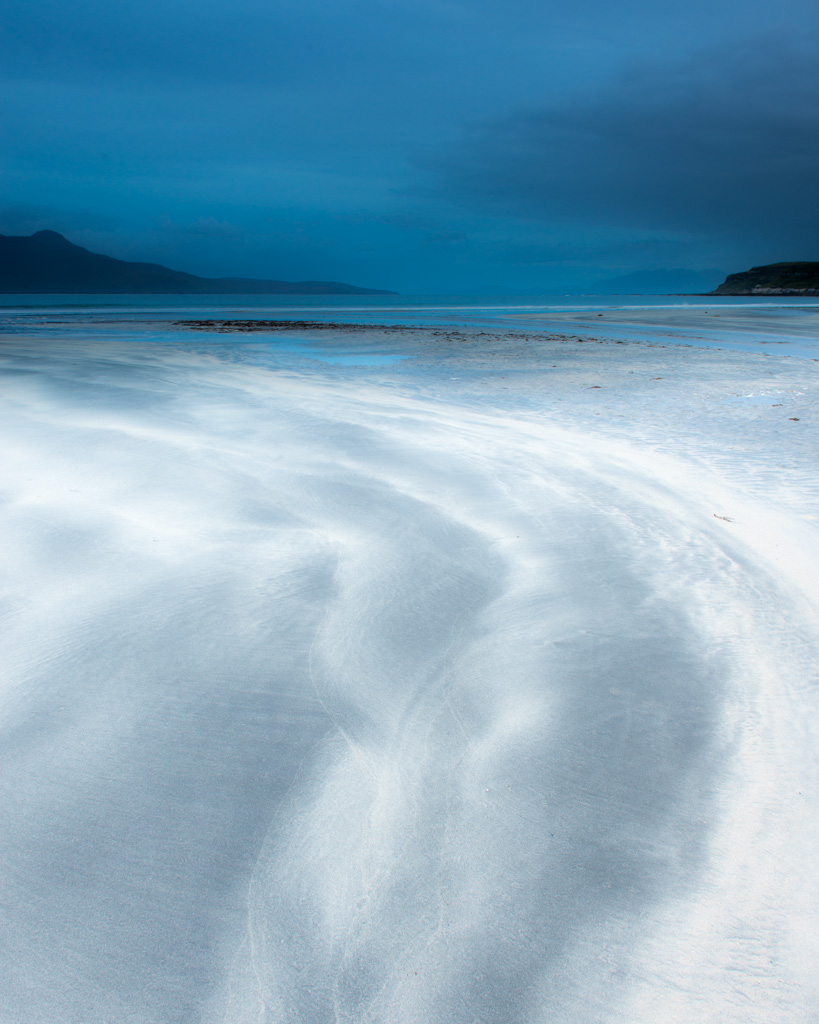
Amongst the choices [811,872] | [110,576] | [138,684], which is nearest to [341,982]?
[811,872]

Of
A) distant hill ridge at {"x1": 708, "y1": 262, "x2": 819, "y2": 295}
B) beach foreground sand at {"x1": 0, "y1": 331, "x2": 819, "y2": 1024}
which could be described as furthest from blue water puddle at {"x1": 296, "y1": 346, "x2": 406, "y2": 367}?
distant hill ridge at {"x1": 708, "y1": 262, "x2": 819, "y2": 295}

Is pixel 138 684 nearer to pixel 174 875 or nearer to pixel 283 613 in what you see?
pixel 283 613

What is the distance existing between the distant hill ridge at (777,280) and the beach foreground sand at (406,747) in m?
124

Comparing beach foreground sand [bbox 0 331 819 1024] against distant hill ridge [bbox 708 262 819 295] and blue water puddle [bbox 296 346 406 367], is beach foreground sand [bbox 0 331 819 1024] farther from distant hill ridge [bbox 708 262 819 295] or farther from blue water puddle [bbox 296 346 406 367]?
distant hill ridge [bbox 708 262 819 295]

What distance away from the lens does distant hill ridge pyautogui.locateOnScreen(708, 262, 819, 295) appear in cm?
11262

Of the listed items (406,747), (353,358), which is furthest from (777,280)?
(406,747)

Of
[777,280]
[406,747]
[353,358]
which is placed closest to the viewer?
[406,747]

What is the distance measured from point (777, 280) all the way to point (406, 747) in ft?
489

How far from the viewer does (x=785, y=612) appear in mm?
2445

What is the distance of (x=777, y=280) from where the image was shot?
4838 inches

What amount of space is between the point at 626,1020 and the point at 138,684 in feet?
5.19

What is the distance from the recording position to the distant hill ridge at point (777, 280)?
11262 cm

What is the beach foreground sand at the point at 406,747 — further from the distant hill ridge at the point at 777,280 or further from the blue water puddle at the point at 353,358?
the distant hill ridge at the point at 777,280

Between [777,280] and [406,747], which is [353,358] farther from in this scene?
[777,280]
